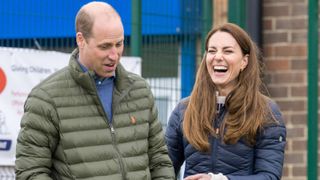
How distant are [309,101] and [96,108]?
445 cm

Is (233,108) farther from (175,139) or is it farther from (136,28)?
(136,28)

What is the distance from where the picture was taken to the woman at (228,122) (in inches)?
203

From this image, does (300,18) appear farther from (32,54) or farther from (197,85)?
(197,85)

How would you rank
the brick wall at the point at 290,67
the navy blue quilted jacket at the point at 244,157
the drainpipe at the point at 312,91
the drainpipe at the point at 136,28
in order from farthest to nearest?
the brick wall at the point at 290,67, the drainpipe at the point at 312,91, the drainpipe at the point at 136,28, the navy blue quilted jacket at the point at 244,157

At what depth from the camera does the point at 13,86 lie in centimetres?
732

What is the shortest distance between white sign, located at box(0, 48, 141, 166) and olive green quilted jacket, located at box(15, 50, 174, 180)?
2.53 meters

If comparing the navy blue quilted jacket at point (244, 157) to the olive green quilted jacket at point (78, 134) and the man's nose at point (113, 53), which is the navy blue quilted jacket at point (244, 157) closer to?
the olive green quilted jacket at point (78, 134)

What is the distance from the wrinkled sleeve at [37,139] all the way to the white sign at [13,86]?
8.79 ft

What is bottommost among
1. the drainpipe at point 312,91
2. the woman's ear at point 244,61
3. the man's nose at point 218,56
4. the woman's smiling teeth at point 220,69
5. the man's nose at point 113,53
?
the drainpipe at point 312,91

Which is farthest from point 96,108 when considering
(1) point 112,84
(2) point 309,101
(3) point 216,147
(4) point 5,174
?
(2) point 309,101

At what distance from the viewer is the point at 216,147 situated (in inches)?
204

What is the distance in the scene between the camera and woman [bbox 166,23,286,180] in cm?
516

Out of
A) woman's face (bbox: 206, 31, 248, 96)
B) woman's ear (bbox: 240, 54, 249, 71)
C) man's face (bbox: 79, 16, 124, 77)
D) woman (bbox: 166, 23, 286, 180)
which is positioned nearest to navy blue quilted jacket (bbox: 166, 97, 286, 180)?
woman (bbox: 166, 23, 286, 180)

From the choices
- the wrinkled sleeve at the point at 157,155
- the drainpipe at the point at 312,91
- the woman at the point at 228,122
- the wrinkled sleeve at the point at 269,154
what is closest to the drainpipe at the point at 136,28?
the drainpipe at the point at 312,91
